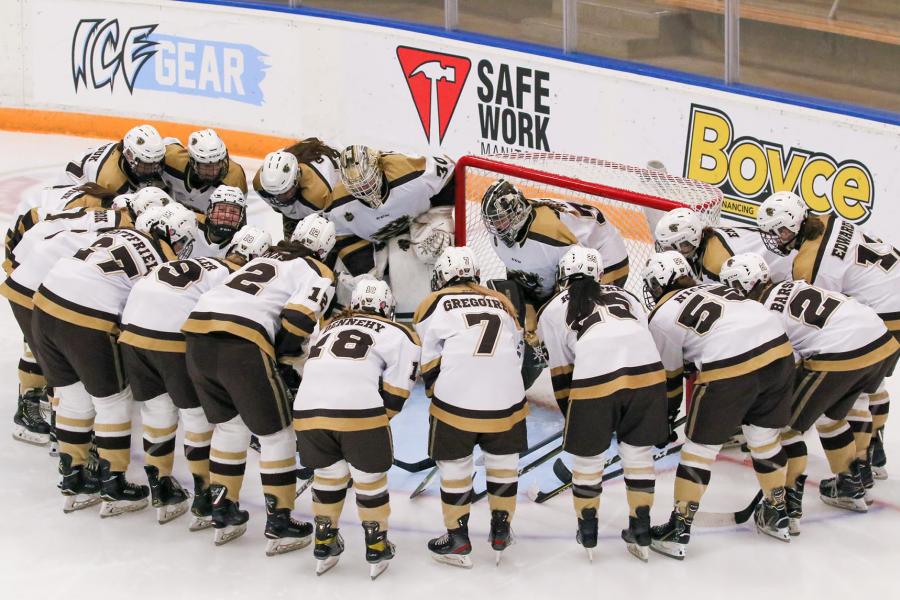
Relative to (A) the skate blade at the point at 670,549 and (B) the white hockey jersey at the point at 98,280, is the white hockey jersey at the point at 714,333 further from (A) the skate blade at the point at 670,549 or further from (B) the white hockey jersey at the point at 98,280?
(B) the white hockey jersey at the point at 98,280

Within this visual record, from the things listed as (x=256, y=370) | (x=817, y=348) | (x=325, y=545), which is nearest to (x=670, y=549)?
(x=817, y=348)

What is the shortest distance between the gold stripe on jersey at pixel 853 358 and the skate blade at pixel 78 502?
253 centimetres

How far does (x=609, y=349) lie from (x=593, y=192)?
1430mm

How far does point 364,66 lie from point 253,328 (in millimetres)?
4317

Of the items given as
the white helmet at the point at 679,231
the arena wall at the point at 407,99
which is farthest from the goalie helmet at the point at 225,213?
the arena wall at the point at 407,99

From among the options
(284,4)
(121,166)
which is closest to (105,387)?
(121,166)

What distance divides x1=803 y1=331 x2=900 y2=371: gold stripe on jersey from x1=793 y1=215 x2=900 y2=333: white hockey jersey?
0.33m

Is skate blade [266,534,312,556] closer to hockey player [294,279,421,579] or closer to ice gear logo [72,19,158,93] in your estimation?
hockey player [294,279,421,579]

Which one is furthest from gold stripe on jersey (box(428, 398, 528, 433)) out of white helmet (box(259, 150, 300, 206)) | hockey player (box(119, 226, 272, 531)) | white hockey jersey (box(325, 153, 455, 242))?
white helmet (box(259, 150, 300, 206))

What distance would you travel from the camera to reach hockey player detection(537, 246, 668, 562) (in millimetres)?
4062

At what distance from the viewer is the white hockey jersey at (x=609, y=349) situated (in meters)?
4.05

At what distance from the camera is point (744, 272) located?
4.32 metres

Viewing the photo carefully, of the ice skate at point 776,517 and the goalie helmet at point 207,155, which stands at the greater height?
the goalie helmet at point 207,155

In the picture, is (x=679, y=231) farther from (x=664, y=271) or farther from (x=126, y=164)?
(x=126, y=164)
